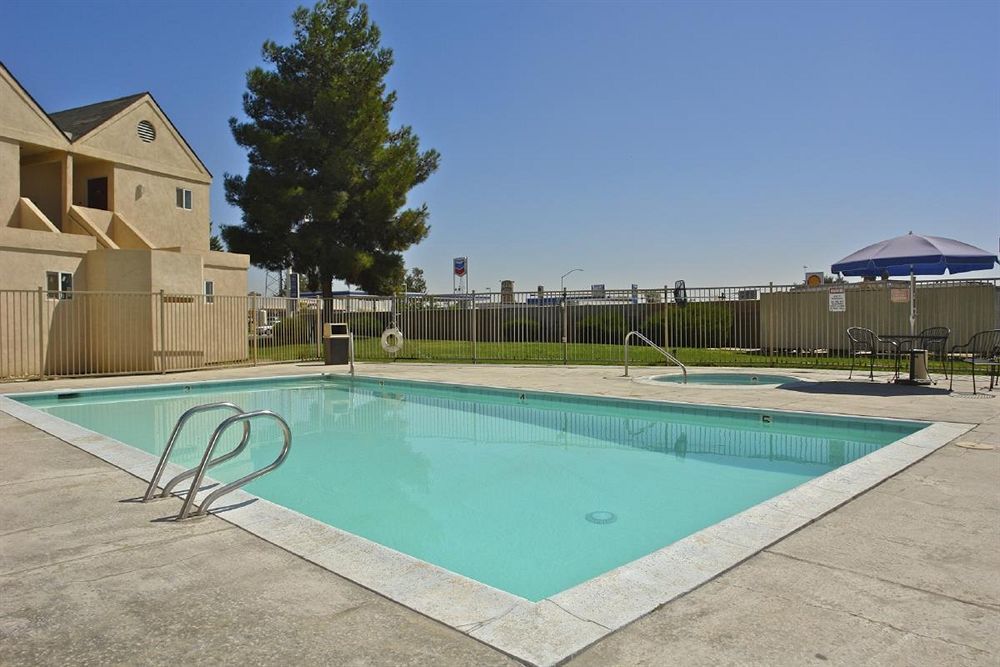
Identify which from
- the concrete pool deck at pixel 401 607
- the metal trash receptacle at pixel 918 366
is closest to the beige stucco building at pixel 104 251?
the concrete pool deck at pixel 401 607

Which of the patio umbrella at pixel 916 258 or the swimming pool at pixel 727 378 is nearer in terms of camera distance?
the swimming pool at pixel 727 378

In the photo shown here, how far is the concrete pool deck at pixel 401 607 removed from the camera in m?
2.40

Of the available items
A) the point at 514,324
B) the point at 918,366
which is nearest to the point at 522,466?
the point at 918,366

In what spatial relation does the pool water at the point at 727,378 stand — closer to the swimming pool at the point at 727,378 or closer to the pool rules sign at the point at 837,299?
the swimming pool at the point at 727,378

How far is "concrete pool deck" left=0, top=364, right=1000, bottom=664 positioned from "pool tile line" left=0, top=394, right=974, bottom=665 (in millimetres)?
74

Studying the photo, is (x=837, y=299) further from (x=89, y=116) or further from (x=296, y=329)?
(x=89, y=116)

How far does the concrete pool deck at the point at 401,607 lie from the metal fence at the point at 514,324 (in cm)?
1158

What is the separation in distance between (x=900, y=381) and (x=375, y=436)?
854 centimetres

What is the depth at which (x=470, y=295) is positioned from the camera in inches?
739

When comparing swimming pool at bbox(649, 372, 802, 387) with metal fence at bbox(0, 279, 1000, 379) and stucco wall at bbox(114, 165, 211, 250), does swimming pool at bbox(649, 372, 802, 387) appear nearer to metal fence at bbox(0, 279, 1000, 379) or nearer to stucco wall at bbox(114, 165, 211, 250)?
metal fence at bbox(0, 279, 1000, 379)

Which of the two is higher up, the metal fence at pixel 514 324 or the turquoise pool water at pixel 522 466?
the metal fence at pixel 514 324

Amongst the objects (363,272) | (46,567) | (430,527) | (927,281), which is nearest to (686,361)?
(927,281)

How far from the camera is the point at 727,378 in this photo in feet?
43.7

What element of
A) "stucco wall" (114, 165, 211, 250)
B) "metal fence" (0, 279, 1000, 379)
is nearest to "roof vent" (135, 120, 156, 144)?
"stucco wall" (114, 165, 211, 250)
